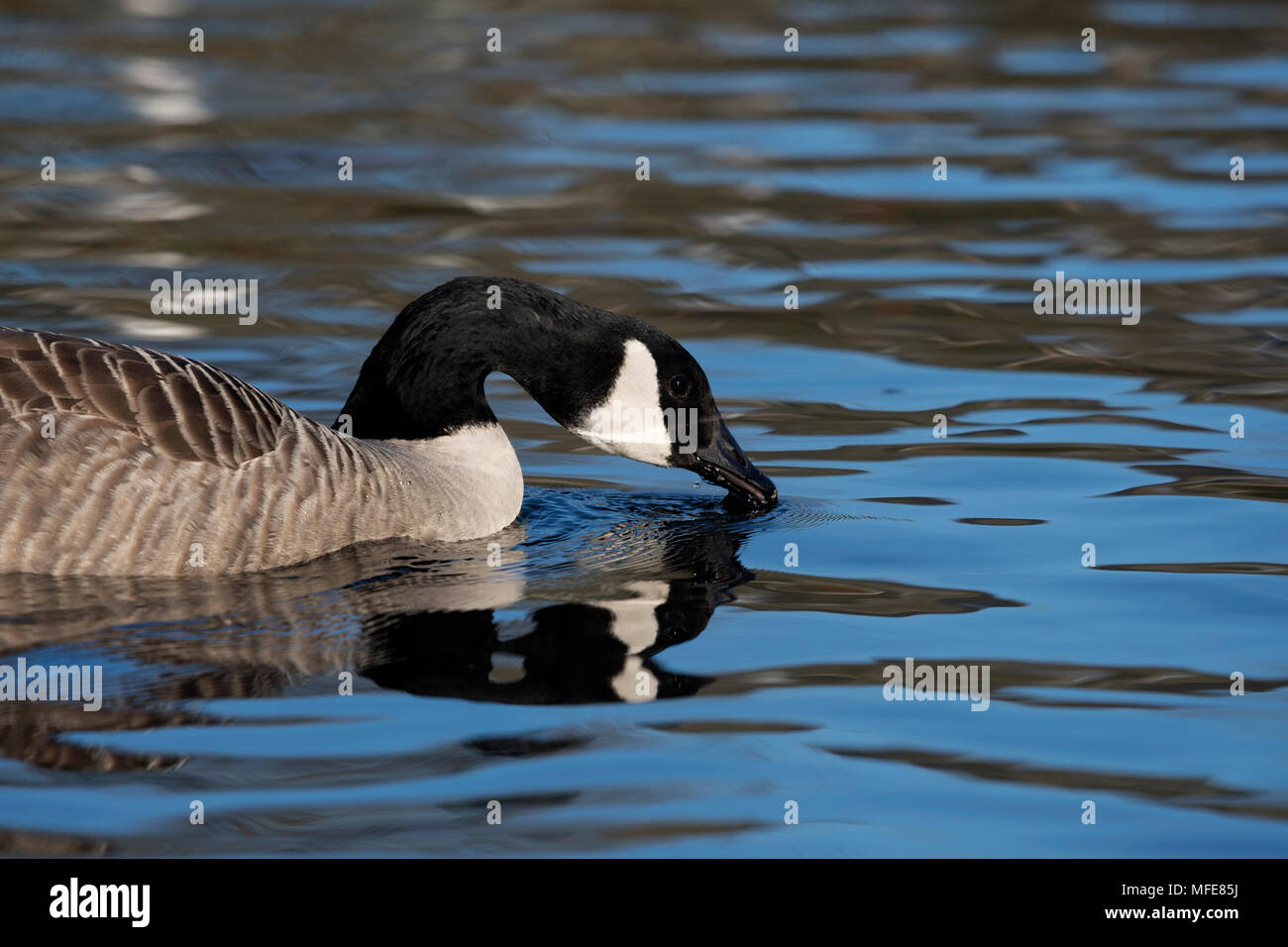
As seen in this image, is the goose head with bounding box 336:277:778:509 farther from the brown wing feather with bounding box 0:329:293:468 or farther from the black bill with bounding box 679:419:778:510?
the brown wing feather with bounding box 0:329:293:468

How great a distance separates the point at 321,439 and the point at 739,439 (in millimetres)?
3395

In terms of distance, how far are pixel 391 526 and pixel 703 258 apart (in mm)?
7452

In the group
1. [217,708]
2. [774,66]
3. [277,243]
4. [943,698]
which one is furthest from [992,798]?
[774,66]

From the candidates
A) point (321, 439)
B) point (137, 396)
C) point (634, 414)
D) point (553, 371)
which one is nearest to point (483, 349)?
point (553, 371)

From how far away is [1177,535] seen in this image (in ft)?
31.3

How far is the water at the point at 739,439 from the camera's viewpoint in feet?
20.7

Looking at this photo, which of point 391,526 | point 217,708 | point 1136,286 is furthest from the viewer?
point 1136,286

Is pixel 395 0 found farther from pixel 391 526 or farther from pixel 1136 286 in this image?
pixel 391 526

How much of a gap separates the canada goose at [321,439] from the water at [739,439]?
215mm

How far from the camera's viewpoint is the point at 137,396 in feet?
27.1

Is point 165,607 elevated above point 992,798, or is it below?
above

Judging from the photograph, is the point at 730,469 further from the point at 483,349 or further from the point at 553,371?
the point at 483,349

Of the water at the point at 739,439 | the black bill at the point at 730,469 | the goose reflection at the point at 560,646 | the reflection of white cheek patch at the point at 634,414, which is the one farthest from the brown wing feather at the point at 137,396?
the black bill at the point at 730,469

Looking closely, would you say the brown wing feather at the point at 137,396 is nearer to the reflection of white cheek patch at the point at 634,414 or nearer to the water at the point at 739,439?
the water at the point at 739,439
